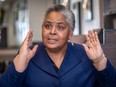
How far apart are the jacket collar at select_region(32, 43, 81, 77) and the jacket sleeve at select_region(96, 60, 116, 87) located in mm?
151

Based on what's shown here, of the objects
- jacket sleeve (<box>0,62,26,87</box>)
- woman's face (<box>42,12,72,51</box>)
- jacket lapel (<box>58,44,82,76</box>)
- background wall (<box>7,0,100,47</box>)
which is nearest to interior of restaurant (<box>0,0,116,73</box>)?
background wall (<box>7,0,100,47</box>)

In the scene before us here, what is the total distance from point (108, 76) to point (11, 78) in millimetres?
545

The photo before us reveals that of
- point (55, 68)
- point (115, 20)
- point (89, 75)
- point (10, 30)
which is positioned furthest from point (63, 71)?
point (10, 30)

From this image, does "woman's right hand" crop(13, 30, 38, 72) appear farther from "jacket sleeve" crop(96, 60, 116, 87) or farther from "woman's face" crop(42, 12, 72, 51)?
"jacket sleeve" crop(96, 60, 116, 87)

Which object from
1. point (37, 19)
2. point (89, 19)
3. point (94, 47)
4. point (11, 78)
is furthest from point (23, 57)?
point (37, 19)

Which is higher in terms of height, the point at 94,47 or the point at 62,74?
the point at 94,47

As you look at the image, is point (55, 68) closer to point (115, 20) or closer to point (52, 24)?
point (52, 24)

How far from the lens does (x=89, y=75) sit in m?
1.73

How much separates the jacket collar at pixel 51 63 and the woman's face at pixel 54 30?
86mm

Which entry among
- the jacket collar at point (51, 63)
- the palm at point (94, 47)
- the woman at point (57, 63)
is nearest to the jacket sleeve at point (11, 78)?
the woman at point (57, 63)

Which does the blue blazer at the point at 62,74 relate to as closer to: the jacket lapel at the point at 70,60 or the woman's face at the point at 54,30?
the jacket lapel at the point at 70,60

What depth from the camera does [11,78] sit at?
5.30 ft

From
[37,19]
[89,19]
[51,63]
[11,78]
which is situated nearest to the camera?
[11,78]

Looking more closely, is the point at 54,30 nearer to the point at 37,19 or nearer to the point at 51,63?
the point at 51,63
